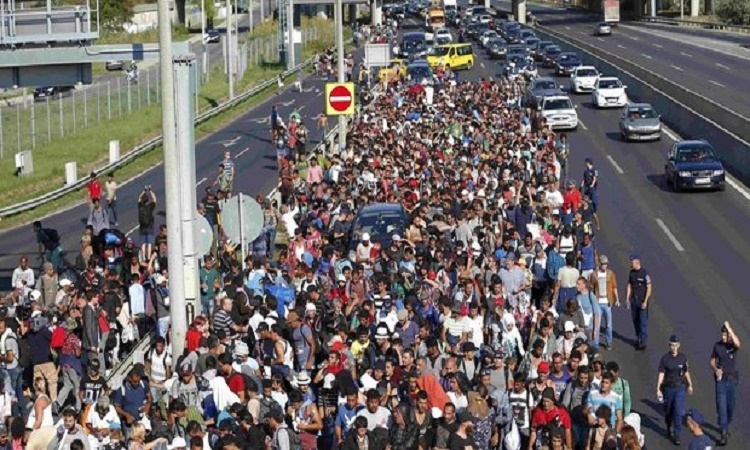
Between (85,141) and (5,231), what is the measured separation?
18.7 m

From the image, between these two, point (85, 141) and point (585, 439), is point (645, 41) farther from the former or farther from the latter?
point (585, 439)

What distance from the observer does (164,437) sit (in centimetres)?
1512

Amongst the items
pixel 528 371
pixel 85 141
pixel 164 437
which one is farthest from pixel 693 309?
pixel 85 141

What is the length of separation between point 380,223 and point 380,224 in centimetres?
2

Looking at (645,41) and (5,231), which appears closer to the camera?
(5,231)

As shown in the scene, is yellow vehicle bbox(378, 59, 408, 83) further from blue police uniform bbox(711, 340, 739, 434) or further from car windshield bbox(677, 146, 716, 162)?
blue police uniform bbox(711, 340, 739, 434)

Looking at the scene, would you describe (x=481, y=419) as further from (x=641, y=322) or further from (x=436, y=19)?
(x=436, y=19)

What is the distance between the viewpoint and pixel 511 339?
19.2 m

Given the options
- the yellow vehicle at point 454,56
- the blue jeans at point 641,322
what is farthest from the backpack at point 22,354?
the yellow vehicle at point 454,56

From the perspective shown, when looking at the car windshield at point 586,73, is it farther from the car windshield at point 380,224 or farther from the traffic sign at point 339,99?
the car windshield at point 380,224

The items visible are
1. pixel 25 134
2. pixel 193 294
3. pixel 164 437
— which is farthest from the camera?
pixel 25 134

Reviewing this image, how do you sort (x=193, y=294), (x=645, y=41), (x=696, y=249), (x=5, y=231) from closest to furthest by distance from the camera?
(x=193, y=294) → (x=696, y=249) → (x=5, y=231) → (x=645, y=41)

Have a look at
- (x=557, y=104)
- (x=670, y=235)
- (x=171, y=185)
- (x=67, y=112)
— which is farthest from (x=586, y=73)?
(x=171, y=185)

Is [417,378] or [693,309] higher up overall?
[417,378]
